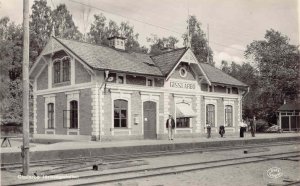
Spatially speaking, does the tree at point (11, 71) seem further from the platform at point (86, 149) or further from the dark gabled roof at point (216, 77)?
the dark gabled roof at point (216, 77)

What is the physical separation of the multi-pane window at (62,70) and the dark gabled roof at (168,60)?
20.5ft

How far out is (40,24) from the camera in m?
44.0

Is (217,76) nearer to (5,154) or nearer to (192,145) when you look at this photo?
(192,145)

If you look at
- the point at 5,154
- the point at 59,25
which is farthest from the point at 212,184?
the point at 59,25

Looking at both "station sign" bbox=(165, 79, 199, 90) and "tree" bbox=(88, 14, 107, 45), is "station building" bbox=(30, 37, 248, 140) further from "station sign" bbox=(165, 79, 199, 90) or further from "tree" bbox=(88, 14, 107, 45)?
"tree" bbox=(88, 14, 107, 45)

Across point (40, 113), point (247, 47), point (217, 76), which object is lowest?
point (40, 113)

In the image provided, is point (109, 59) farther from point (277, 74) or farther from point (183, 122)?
point (277, 74)

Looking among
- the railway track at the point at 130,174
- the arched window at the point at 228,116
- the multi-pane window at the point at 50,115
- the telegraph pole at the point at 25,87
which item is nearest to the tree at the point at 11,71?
the multi-pane window at the point at 50,115

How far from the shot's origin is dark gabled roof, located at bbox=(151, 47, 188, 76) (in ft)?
86.6

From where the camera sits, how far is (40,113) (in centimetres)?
2731

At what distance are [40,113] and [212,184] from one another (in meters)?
19.5

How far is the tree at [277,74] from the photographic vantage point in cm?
4984

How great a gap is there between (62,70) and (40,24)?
20.6 meters

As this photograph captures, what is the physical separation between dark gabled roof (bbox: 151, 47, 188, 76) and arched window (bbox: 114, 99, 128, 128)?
3.81 metres
